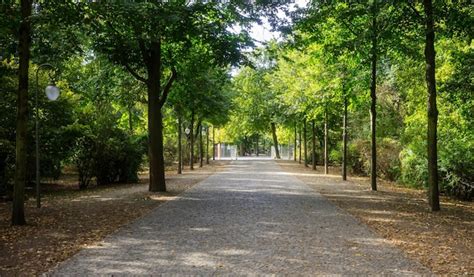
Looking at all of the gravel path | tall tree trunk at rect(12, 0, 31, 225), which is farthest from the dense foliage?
the gravel path

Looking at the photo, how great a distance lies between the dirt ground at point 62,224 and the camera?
6.98 metres

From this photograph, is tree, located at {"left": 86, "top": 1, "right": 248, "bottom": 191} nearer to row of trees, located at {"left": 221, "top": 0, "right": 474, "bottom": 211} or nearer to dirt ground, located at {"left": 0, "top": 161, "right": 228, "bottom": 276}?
row of trees, located at {"left": 221, "top": 0, "right": 474, "bottom": 211}

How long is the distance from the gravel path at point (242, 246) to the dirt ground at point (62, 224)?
39 centimetres

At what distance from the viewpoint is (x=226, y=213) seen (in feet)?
37.3

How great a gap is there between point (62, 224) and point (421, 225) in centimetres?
719

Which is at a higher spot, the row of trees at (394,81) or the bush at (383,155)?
the row of trees at (394,81)

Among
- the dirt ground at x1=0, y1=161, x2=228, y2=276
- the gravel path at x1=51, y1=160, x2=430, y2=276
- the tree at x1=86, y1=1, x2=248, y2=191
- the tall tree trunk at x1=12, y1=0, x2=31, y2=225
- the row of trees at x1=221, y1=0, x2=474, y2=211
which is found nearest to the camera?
the gravel path at x1=51, y1=160, x2=430, y2=276

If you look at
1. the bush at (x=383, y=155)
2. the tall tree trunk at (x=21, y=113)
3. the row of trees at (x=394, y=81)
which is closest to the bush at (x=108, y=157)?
the row of trees at (x=394, y=81)

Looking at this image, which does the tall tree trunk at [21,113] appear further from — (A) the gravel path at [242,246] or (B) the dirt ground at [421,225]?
(B) the dirt ground at [421,225]

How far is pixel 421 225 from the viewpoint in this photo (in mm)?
10062

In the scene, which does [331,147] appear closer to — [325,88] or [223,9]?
[325,88]

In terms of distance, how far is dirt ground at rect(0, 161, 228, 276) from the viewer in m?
6.98

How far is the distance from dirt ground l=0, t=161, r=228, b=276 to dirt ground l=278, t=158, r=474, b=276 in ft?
16.5

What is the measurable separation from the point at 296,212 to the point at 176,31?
225 inches
